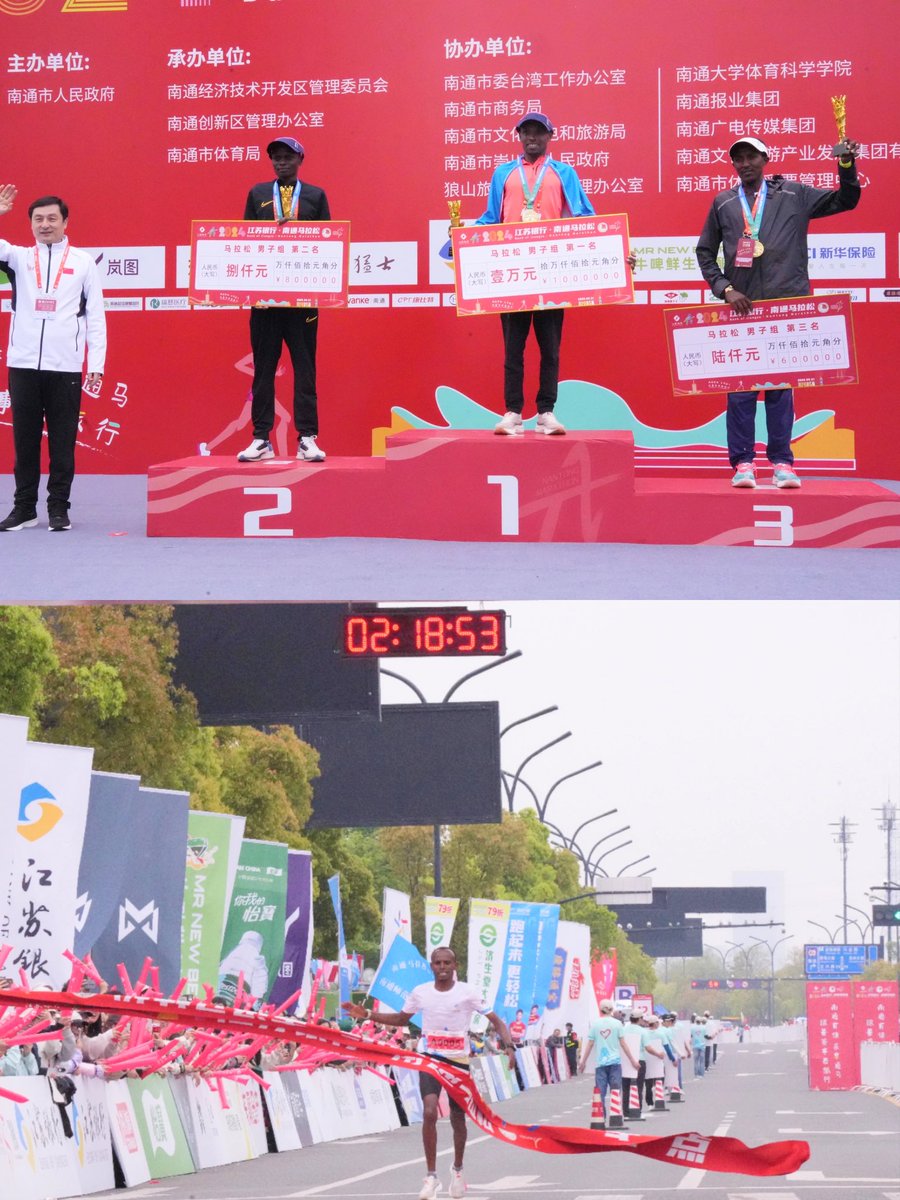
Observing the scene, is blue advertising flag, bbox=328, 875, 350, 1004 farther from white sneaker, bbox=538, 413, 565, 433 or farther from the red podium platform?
white sneaker, bbox=538, 413, 565, 433

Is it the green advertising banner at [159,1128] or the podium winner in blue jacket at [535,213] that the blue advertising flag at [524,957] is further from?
the podium winner in blue jacket at [535,213]

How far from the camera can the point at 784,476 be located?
450 inches

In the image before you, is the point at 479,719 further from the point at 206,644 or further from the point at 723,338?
the point at 723,338

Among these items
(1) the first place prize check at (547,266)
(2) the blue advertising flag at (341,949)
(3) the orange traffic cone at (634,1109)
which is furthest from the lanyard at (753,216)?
(2) the blue advertising flag at (341,949)

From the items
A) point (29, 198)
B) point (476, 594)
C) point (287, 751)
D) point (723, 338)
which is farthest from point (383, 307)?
point (287, 751)

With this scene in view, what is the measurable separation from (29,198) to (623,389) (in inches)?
225

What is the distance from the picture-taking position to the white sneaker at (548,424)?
11.6m

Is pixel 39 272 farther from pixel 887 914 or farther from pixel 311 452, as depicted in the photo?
pixel 887 914

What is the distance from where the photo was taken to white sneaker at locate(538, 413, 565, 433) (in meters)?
11.6

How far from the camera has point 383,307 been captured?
15.3m

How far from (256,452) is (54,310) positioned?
5.40ft

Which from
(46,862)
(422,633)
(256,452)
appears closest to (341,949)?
(256,452)

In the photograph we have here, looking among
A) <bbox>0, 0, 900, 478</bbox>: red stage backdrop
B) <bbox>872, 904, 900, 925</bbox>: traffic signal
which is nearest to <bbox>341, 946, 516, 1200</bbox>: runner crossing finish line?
<bbox>0, 0, 900, 478</bbox>: red stage backdrop

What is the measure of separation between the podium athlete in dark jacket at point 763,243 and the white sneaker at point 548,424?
4.11 feet
